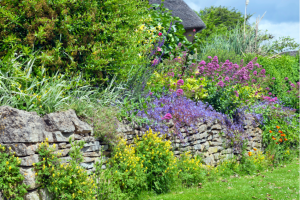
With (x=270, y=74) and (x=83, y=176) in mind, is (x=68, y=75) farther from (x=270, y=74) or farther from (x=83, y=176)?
(x=270, y=74)

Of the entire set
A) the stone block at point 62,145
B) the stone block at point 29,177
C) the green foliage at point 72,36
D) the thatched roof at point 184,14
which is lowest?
the stone block at point 29,177

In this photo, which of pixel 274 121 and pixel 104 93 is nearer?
pixel 104 93

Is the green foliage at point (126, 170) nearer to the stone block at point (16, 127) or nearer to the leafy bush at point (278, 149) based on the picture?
the stone block at point (16, 127)

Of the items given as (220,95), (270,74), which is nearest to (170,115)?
(220,95)

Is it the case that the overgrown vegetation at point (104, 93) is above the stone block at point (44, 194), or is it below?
above

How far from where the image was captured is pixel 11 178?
2902 millimetres

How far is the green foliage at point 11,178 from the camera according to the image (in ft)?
9.39

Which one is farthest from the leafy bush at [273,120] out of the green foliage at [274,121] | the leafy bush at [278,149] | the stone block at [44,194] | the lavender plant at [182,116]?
the stone block at [44,194]

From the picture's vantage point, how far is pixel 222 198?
4.55 meters

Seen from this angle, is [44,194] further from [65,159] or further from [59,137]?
[59,137]

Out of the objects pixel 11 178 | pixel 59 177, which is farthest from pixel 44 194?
pixel 11 178

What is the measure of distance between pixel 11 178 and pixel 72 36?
100 inches

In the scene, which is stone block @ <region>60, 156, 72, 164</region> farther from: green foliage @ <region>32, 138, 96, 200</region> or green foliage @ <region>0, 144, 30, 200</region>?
green foliage @ <region>0, 144, 30, 200</region>

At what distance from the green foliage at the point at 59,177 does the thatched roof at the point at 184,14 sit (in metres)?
10.5
